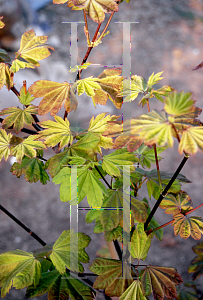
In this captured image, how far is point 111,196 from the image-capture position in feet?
1.94

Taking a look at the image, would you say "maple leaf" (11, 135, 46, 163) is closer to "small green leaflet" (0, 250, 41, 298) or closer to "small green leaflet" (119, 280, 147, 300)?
"small green leaflet" (0, 250, 41, 298)

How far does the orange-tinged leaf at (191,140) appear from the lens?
1.24 ft

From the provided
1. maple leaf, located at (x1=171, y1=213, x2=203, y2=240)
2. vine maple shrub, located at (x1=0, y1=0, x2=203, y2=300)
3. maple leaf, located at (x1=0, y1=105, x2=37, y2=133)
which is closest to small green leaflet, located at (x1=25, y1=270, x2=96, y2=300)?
vine maple shrub, located at (x1=0, y1=0, x2=203, y2=300)

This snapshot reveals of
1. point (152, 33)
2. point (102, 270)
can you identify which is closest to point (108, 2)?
point (102, 270)

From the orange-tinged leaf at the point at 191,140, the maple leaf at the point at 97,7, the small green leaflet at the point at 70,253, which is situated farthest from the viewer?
the small green leaflet at the point at 70,253

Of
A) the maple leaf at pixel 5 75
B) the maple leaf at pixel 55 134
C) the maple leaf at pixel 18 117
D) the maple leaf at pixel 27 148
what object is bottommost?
the maple leaf at pixel 27 148

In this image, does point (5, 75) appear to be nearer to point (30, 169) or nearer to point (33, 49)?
point (33, 49)

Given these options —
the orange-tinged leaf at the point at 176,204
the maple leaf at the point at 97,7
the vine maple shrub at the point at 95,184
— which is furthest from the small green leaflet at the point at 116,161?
the maple leaf at the point at 97,7

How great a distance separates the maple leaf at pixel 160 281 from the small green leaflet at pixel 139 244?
0.03m

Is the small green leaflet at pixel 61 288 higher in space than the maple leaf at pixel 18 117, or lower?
lower

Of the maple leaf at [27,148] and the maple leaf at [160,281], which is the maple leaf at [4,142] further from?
the maple leaf at [160,281]

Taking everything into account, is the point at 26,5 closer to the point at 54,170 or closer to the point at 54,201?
the point at 54,201

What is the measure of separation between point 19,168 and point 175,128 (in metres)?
0.46

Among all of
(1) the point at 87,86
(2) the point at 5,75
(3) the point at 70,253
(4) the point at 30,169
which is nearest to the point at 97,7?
(1) the point at 87,86
